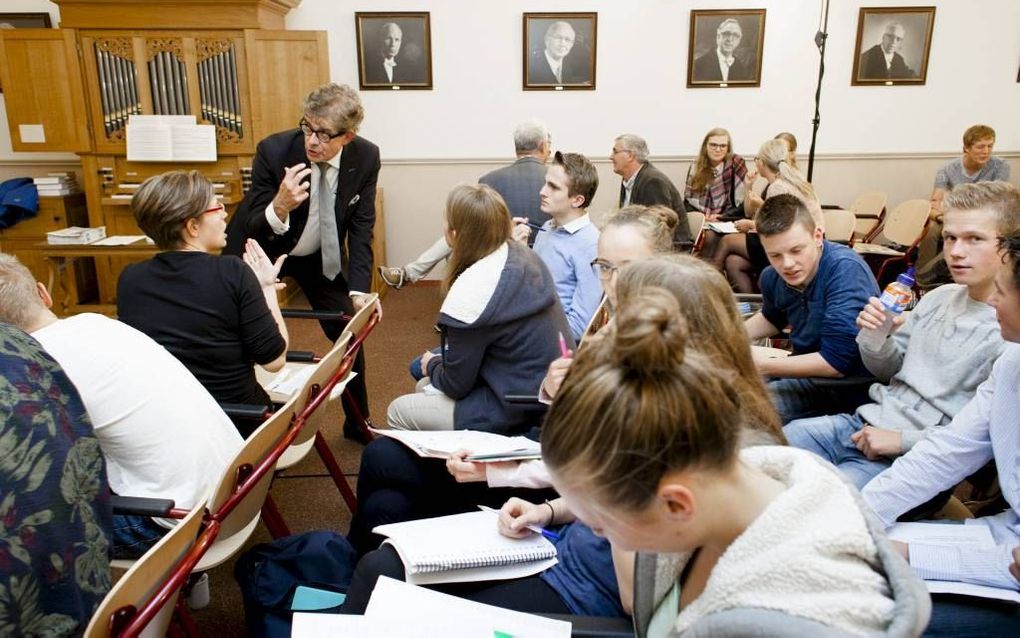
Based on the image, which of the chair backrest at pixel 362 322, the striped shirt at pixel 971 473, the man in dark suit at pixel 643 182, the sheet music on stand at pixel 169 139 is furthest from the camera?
the sheet music on stand at pixel 169 139

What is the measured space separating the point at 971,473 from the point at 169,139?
516 cm

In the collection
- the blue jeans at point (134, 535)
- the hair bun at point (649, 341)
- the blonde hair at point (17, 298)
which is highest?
the hair bun at point (649, 341)

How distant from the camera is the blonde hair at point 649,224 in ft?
7.20

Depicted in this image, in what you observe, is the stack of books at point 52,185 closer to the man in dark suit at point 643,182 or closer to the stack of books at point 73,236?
the stack of books at point 73,236

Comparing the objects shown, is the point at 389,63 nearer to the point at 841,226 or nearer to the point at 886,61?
the point at 841,226

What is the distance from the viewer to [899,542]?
59.2 inches

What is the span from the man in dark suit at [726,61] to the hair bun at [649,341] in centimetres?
567

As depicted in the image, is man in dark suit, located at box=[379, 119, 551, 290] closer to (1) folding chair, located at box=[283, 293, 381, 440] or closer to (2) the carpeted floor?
(2) the carpeted floor

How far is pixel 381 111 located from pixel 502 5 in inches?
52.3

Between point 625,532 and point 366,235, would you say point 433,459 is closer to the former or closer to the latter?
point 625,532

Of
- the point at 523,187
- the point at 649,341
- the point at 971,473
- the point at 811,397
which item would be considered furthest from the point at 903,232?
the point at 649,341

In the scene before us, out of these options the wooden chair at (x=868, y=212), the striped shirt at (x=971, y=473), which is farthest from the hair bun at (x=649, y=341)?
the wooden chair at (x=868, y=212)

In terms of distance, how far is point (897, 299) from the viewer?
1.88 metres

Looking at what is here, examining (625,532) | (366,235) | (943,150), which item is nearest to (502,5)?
(366,235)
